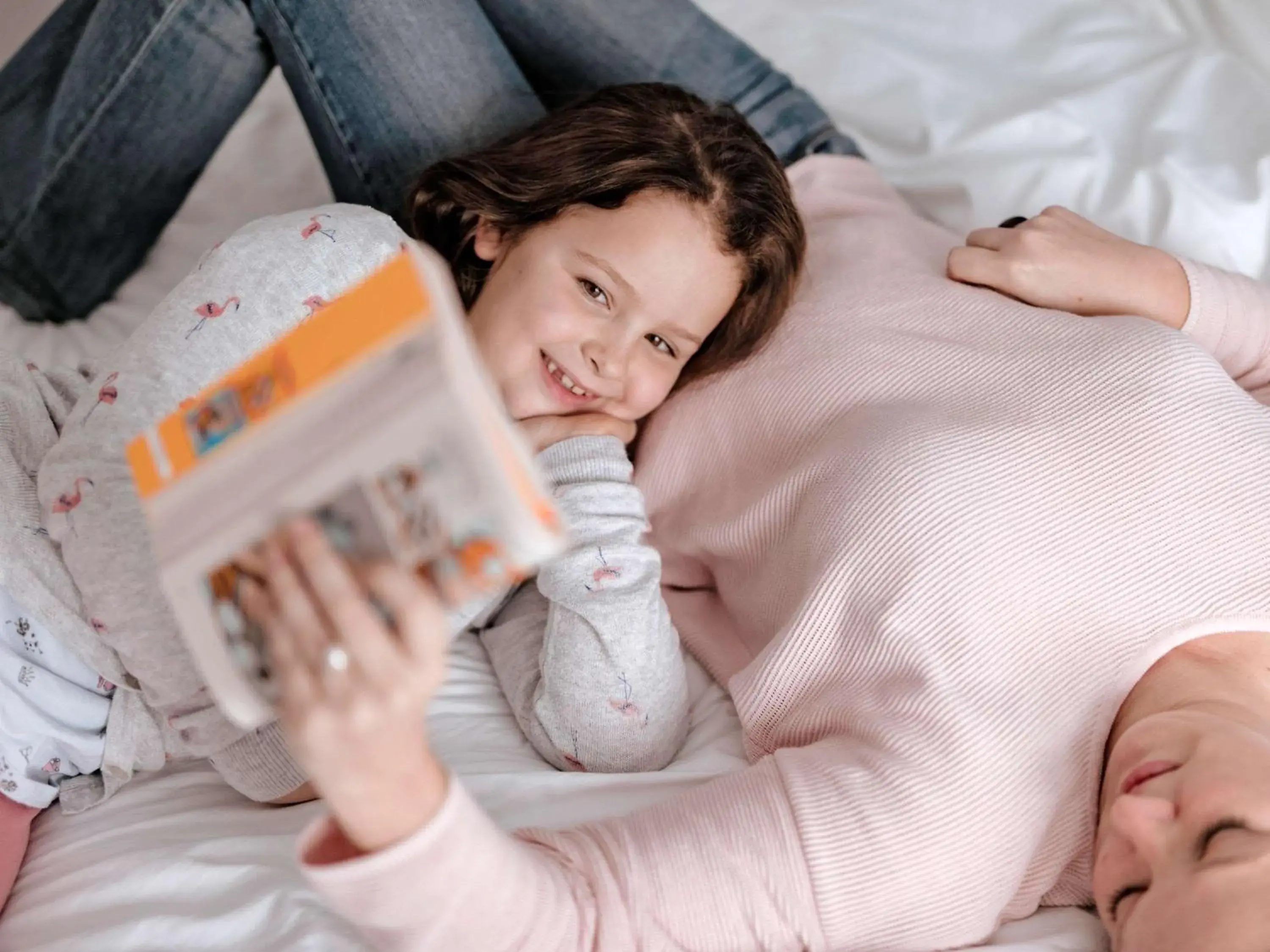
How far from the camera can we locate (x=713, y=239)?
1018 mm

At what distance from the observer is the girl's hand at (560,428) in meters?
1.01

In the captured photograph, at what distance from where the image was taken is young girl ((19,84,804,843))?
32.4 inches

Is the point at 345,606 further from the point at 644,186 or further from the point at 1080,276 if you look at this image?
the point at 1080,276

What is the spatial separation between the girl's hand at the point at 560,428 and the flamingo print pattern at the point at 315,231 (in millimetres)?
245

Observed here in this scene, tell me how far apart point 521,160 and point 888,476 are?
517mm

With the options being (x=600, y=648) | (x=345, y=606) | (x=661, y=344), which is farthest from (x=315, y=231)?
(x=345, y=606)

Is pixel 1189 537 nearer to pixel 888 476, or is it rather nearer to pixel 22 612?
pixel 888 476

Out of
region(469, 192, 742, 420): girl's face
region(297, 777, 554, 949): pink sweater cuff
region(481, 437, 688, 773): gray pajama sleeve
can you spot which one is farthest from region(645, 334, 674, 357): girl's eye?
region(297, 777, 554, 949): pink sweater cuff

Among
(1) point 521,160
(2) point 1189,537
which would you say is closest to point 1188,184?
(2) point 1189,537

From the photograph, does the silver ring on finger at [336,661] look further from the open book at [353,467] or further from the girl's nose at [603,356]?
the girl's nose at [603,356]

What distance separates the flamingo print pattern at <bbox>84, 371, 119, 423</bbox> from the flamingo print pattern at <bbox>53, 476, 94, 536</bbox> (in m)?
0.06

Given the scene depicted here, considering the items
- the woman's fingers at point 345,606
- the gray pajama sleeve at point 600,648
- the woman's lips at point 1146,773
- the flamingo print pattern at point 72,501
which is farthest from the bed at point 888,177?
the woman's fingers at point 345,606

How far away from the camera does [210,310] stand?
0.86 m

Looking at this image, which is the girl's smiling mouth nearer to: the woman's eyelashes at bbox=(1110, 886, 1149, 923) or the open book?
the open book
